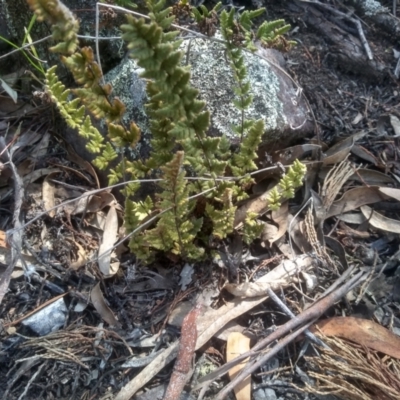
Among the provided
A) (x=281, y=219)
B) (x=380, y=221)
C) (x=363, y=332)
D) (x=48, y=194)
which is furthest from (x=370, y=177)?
(x=48, y=194)

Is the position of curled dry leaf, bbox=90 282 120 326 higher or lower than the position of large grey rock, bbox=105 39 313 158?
lower

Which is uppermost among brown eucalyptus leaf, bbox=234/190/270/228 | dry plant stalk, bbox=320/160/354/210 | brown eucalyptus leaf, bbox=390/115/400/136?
brown eucalyptus leaf, bbox=390/115/400/136

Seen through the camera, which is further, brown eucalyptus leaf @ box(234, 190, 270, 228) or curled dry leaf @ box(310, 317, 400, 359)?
brown eucalyptus leaf @ box(234, 190, 270, 228)

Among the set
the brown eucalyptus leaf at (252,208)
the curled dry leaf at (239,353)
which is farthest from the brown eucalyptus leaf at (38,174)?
the curled dry leaf at (239,353)

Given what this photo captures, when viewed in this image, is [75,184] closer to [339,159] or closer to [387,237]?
[339,159]

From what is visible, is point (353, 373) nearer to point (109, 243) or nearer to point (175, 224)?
point (175, 224)

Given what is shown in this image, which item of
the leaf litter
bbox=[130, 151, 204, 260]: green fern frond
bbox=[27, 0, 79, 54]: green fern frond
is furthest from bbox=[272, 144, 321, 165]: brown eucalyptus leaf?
bbox=[27, 0, 79, 54]: green fern frond

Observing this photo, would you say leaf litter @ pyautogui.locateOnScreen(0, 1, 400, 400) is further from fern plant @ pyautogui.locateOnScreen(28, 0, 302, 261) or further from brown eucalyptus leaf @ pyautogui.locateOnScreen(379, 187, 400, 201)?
fern plant @ pyautogui.locateOnScreen(28, 0, 302, 261)

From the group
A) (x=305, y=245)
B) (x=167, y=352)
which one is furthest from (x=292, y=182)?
(x=167, y=352)

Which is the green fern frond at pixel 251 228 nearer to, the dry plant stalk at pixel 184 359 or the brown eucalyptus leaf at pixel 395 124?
the dry plant stalk at pixel 184 359
